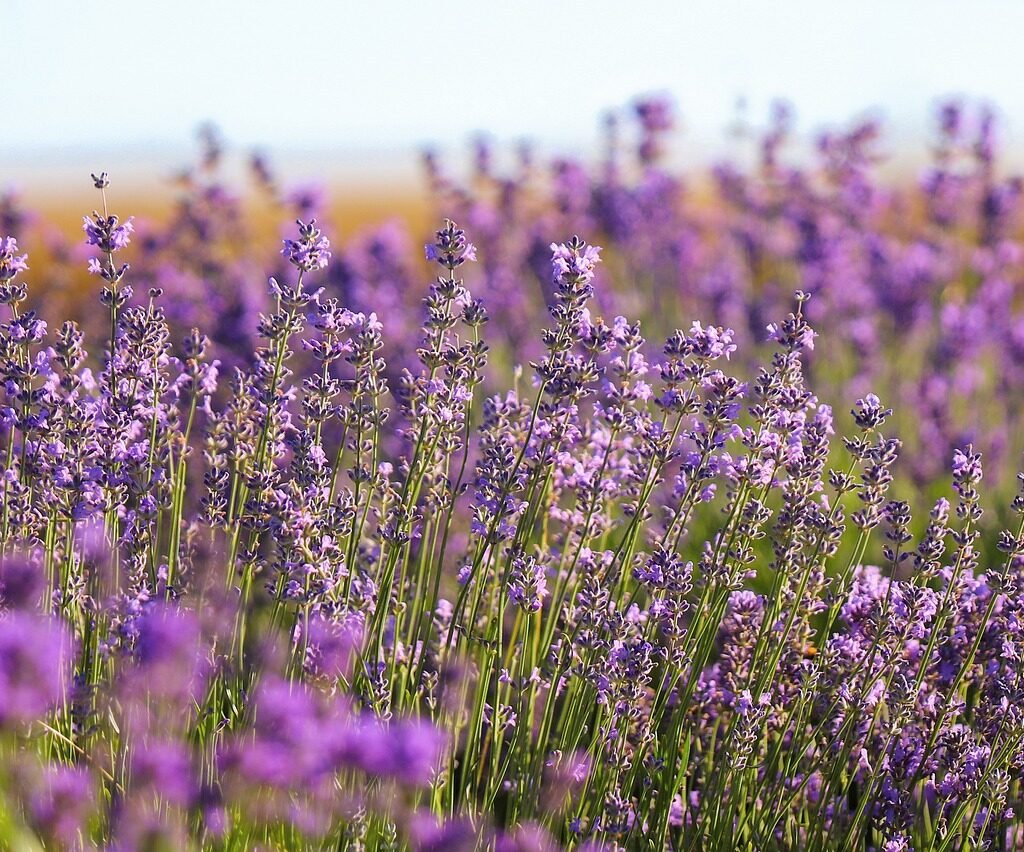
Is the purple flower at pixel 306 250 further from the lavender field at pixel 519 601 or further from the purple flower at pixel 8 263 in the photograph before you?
the purple flower at pixel 8 263

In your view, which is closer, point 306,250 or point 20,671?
point 20,671

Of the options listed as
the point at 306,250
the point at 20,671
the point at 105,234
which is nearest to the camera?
the point at 20,671

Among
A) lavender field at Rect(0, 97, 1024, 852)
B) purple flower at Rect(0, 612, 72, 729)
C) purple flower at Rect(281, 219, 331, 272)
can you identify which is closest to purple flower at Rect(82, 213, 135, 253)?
lavender field at Rect(0, 97, 1024, 852)

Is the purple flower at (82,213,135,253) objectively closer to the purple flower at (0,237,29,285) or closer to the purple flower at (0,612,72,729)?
the purple flower at (0,237,29,285)

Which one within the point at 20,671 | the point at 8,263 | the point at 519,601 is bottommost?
the point at 519,601

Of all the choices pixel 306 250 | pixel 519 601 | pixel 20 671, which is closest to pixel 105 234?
pixel 306 250

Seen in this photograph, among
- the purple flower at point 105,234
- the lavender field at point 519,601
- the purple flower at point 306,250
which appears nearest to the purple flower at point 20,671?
the lavender field at point 519,601

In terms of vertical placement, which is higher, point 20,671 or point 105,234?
point 105,234

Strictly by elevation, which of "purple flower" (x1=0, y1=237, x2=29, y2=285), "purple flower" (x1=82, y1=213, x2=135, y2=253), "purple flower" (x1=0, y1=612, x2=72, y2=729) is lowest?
"purple flower" (x1=0, y1=612, x2=72, y2=729)

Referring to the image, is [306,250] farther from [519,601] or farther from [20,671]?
[20,671]

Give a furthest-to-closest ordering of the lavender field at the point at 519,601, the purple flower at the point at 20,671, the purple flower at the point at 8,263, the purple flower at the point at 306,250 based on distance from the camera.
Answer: the purple flower at the point at 8,263
the purple flower at the point at 306,250
the lavender field at the point at 519,601
the purple flower at the point at 20,671

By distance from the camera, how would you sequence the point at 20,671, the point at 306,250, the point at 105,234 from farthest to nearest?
the point at 105,234
the point at 306,250
the point at 20,671

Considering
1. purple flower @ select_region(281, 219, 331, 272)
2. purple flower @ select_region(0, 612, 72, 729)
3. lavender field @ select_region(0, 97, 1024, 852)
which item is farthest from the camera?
purple flower @ select_region(281, 219, 331, 272)

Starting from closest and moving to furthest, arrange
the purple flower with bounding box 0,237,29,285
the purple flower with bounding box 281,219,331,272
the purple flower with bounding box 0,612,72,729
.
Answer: the purple flower with bounding box 0,612,72,729 → the purple flower with bounding box 281,219,331,272 → the purple flower with bounding box 0,237,29,285
